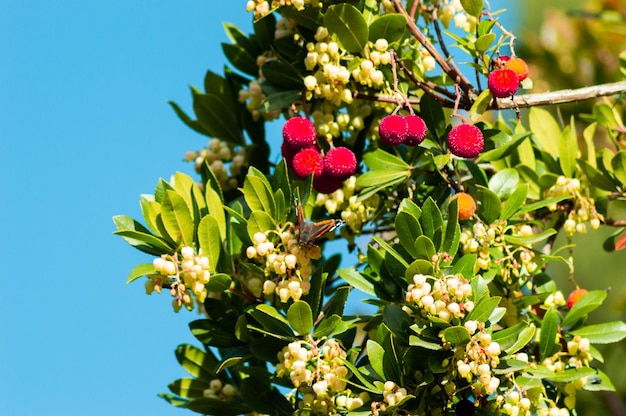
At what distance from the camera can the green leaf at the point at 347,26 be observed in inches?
71.2

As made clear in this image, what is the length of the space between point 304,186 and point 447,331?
0.48m

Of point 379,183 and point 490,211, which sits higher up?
point 379,183

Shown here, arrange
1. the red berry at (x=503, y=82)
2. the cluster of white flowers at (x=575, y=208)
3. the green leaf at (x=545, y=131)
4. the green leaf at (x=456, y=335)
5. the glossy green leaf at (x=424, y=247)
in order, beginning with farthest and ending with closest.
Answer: the green leaf at (x=545, y=131) → the cluster of white flowers at (x=575, y=208) → the red berry at (x=503, y=82) → the glossy green leaf at (x=424, y=247) → the green leaf at (x=456, y=335)

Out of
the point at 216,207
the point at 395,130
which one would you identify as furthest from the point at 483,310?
the point at 216,207

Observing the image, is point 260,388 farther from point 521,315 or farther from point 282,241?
point 521,315

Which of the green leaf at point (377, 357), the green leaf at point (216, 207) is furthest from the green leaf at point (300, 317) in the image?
the green leaf at point (216, 207)

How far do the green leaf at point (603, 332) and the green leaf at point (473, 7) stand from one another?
A: 0.71 meters

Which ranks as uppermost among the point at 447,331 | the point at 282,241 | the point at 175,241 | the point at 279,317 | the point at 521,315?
the point at 175,241

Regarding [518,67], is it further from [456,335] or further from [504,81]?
[456,335]

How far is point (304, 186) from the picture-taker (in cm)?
184

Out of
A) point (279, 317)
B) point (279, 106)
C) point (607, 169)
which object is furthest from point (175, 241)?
point (607, 169)

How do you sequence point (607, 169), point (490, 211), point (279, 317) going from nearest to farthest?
point (279, 317)
point (490, 211)
point (607, 169)

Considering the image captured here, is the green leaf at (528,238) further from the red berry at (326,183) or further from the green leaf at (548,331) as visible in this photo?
the red berry at (326,183)

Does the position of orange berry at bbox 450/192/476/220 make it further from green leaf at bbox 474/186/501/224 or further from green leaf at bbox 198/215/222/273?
green leaf at bbox 198/215/222/273
